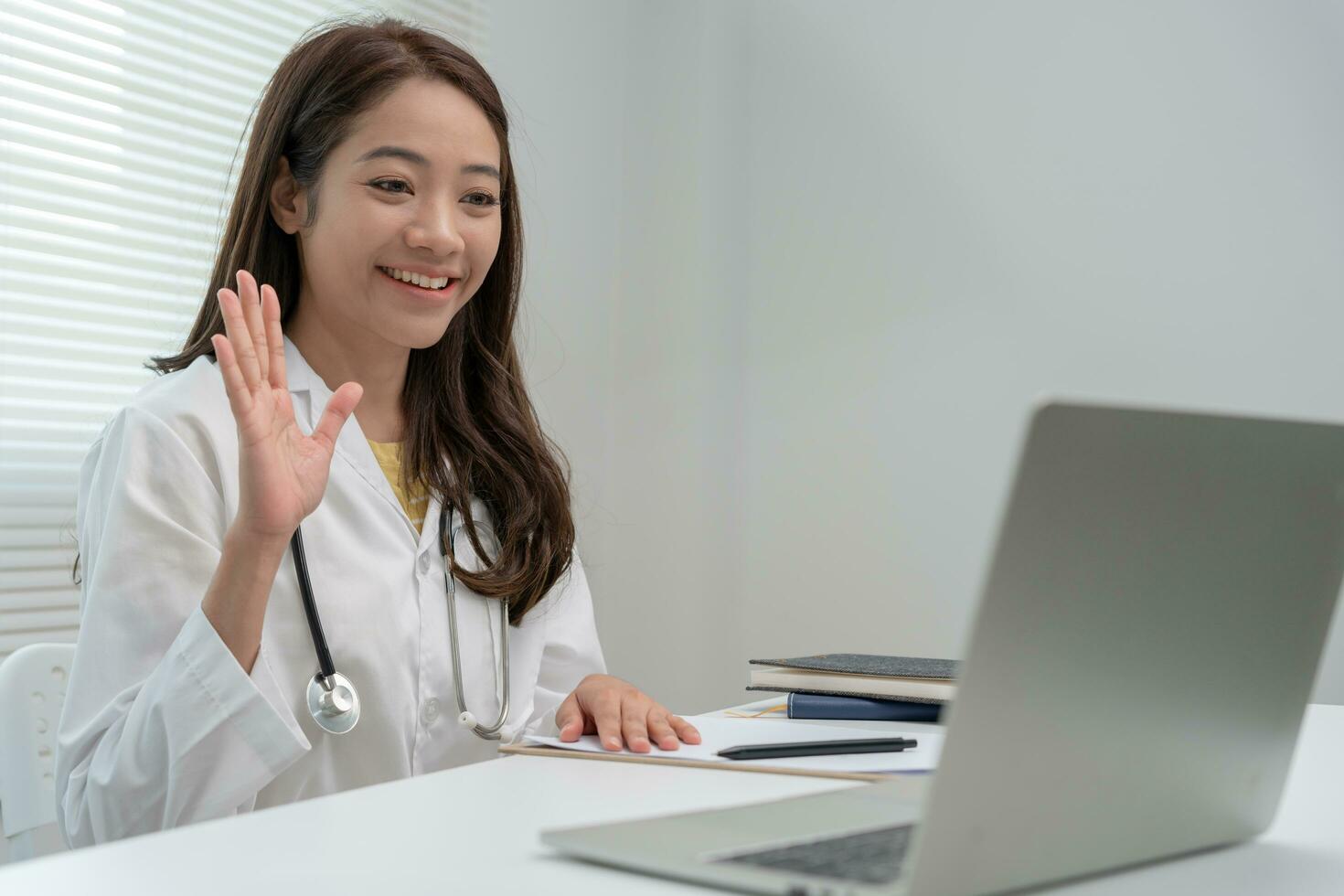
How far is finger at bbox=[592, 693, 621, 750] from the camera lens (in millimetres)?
1053

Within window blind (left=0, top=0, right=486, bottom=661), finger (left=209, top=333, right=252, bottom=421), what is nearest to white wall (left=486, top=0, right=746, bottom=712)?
Result: window blind (left=0, top=0, right=486, bottom=661)

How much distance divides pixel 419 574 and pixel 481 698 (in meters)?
0.16

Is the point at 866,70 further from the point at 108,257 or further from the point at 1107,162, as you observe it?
the point at 108,257

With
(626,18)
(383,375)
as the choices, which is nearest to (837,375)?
(626,18)

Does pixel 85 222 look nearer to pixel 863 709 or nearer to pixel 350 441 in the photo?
pixel 350 441

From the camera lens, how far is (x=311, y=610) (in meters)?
1.30

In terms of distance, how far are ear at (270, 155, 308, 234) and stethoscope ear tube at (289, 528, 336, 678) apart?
446 mm

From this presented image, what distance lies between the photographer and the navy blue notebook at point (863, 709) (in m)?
1.22

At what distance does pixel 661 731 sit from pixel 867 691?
0.87 ft

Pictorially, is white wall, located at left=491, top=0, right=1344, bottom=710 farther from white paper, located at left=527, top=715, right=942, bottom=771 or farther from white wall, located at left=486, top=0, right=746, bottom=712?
white paper, located at left=527, top=715, right=942, bottom=771

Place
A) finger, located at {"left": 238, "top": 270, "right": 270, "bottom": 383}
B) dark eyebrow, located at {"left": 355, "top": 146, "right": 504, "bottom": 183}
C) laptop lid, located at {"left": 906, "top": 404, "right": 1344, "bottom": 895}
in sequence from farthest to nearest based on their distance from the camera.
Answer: dark eyebrow, located at {"left": 355, "top": 146, "right": 504, "bottom": 183} < finger, located at {"left": 238, "top": 270, "right": 270, "bottom": 383} < laptop lid, located at {"left": 906, "top": 404, "right": 1344, "bottom": 895}

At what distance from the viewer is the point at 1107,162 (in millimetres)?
2650

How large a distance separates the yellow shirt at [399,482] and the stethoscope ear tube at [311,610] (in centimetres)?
20

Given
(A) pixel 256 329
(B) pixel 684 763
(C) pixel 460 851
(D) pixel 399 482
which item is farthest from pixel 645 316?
(C) pixel 460 851
